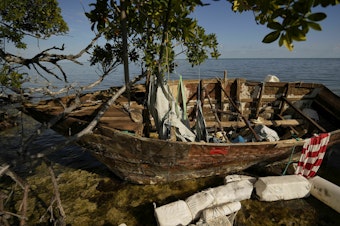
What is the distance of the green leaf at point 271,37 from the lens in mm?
1278

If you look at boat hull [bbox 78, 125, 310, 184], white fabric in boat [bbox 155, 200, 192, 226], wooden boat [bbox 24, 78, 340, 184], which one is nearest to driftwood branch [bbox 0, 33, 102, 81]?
wooden boat [bbox 24, 78, 340, 184]

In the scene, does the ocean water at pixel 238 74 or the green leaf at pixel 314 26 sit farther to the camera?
the ocean water at pixel 238 74

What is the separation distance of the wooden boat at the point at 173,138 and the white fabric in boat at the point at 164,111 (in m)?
0.47

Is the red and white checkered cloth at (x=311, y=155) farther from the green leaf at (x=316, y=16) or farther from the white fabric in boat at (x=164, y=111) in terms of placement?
the green leaf at (x=316, y=16)

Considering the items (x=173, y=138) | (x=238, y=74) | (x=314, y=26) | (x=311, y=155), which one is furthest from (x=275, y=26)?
(x=238, y=74)

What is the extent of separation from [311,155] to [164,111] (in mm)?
4565

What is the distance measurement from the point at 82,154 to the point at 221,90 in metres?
6.89

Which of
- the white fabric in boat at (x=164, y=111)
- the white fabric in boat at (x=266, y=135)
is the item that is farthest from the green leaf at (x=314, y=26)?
the white fabric in boat at (x=266, y=135)

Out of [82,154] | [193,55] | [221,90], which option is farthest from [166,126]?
[82,154]

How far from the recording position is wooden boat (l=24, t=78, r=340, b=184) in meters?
5.21

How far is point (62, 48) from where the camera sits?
5219mm

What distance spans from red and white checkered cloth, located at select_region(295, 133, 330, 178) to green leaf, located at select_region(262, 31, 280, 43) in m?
5.74

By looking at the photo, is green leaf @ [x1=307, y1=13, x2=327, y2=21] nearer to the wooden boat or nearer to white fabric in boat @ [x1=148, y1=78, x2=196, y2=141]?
the wooden boat

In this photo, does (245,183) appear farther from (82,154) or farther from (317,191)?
(82,154)
